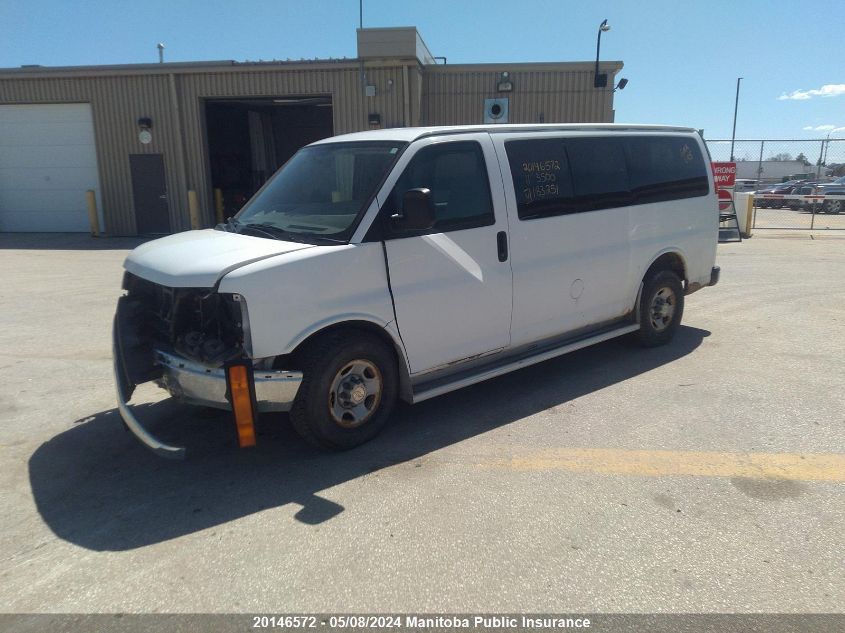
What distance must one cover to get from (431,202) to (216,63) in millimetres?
15011

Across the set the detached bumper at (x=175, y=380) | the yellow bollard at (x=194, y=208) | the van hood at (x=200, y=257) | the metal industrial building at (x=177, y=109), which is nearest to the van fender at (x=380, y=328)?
the detached bumper at (x=175, y=380)

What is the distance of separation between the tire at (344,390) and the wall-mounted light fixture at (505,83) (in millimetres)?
14921

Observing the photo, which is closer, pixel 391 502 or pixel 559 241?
pixel 391 502

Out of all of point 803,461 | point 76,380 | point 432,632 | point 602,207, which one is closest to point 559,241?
point 602,207

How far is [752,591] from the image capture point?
2701mm

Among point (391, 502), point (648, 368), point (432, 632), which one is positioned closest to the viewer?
point (432, 632)

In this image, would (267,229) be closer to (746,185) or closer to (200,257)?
(200,257)

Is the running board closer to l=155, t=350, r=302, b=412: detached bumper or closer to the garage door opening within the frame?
l=155, t=350, r=302, b=412: detached bumper

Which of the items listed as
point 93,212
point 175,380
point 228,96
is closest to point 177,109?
point 228,96

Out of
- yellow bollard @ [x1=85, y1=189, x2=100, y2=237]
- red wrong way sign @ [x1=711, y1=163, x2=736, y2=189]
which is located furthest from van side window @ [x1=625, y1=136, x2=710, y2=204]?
yellow bollard @ [x1=85, y1=189, x2=100, y2=237]

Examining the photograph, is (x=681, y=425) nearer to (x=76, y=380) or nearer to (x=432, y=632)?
(x=432, y=632)

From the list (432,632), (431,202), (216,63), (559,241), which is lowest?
(432,632)

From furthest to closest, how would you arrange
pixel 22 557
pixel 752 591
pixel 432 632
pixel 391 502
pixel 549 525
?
pixel 391 502, pixel 549 525, pixel 22 557, pixel 752 591, pixel 432 632

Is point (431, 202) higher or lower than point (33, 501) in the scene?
higher
